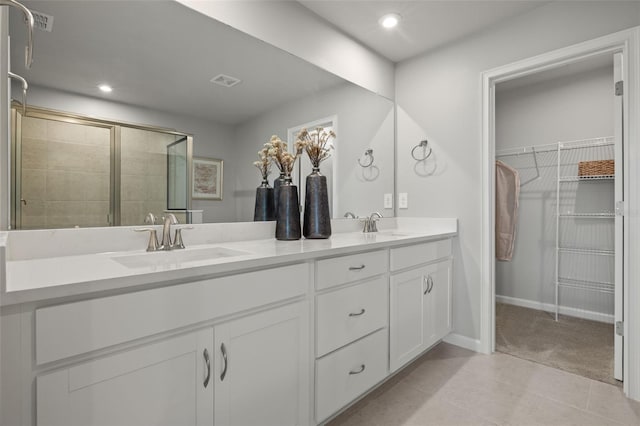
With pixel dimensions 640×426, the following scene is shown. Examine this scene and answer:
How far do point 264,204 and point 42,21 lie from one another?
118 cm

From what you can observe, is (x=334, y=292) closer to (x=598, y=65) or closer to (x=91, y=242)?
(x=91, y=242)

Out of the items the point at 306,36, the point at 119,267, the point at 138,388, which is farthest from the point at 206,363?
the point at 306,36

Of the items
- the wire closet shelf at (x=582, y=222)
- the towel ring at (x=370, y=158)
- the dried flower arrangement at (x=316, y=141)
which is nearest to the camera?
the dried flower arrangement at (x=316, y=141)

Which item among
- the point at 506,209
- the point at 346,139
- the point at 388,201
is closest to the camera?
the point at 346,139

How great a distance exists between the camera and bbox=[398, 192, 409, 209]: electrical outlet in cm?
276

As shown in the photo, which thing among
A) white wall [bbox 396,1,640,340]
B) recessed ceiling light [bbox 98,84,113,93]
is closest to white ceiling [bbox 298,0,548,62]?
white wall [bbox 396,1,640,340]

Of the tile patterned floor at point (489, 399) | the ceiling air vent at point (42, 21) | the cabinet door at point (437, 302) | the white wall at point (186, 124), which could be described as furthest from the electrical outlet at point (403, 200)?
the ceiling air vent at point (42, 21)

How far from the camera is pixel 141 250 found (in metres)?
1.42

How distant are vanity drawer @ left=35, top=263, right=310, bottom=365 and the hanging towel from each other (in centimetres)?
291

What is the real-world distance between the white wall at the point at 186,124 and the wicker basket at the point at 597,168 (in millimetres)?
3078

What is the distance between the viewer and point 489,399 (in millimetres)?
1778

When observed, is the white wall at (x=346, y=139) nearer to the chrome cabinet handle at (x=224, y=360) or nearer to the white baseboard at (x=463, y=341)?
the chrome cabinet handle at (x=224, y=360)

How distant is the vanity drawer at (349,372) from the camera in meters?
1.40

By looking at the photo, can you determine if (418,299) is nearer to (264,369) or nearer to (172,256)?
(264,369)
